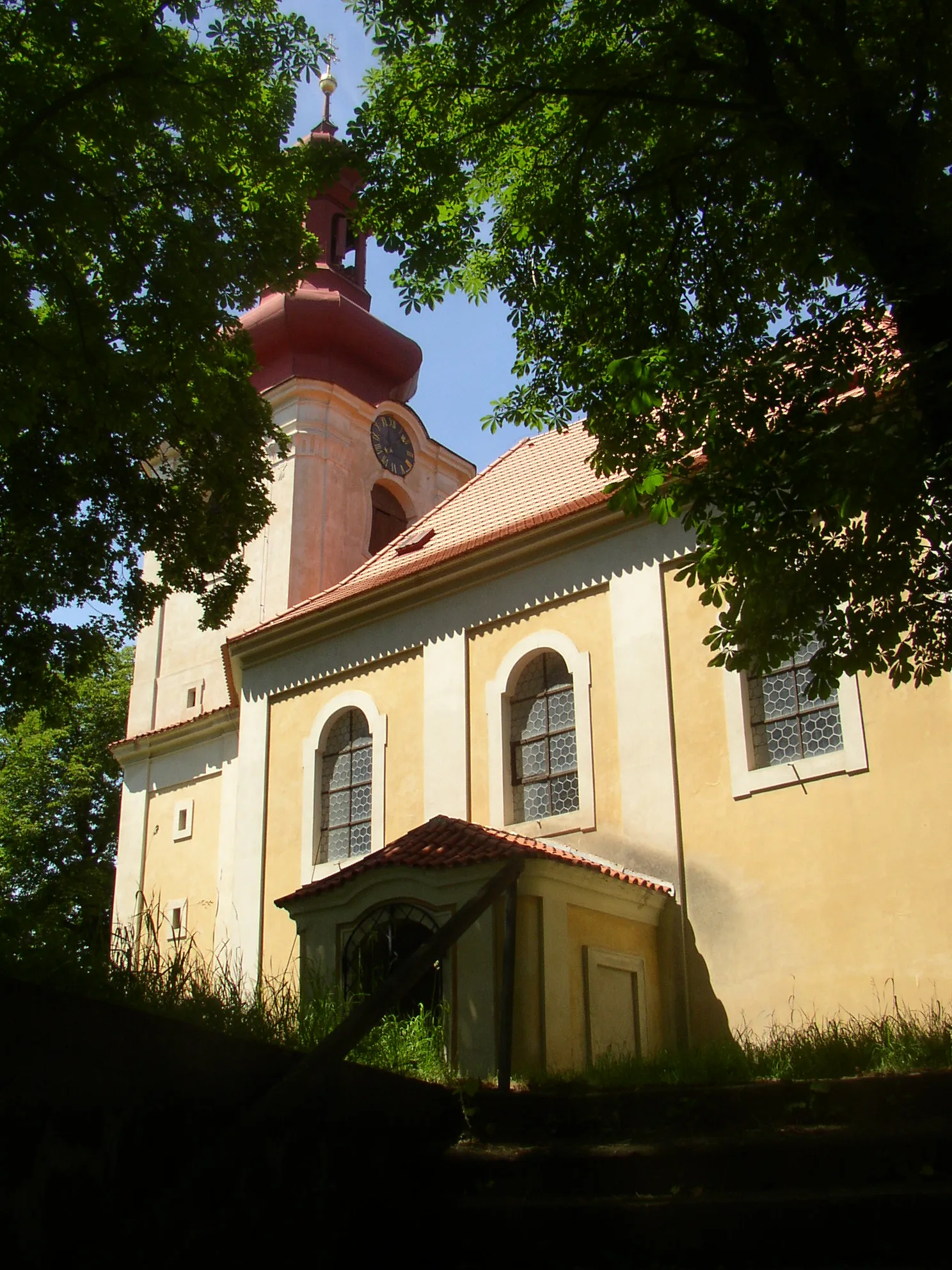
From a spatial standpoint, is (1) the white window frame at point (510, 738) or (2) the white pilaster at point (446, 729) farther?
(2) the white pilaster at point (446, 729)

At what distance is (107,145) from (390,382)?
1850cm

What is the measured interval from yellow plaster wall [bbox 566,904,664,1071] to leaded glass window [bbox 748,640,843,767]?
2.11 m

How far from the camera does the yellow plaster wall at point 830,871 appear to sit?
36.8 ft

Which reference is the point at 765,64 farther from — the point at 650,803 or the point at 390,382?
the point at 390,382

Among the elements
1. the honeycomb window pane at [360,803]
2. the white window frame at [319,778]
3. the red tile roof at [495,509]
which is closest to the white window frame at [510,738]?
the red tile roof at [495,509]

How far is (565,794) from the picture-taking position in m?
14.4

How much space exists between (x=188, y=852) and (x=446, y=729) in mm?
8061

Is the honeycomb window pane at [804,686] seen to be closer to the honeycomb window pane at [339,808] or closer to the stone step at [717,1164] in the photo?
the honeycomb window pane at [339,808]

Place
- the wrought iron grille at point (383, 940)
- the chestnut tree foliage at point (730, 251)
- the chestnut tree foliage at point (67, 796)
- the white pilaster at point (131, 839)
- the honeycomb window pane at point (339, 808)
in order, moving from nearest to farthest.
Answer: the chestnut tree foliage at point (730, 251) → the wrought iron grille at point (383, 940) → the honeycomb window pane at point (339, 808) → the white pilaster at point (131, 839) → the chestnut tree foliage at point (67, 796)

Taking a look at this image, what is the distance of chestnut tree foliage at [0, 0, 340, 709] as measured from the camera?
29.5 feet

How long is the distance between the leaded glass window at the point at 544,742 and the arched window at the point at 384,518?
1043 cm

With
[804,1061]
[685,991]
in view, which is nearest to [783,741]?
[685,991]

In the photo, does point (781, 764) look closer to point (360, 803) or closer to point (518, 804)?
point (518, 804)

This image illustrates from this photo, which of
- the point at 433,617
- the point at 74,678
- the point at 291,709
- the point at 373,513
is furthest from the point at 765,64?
the point at 373,513
